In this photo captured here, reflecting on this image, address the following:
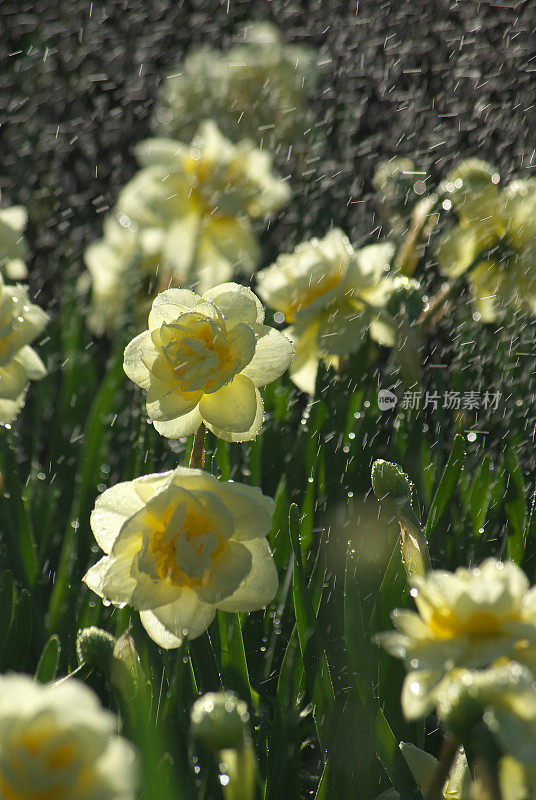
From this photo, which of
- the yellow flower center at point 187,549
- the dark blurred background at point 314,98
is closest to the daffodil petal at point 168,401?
the yellow flower center at point 187,549

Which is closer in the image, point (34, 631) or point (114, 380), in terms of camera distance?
point (34, 631)

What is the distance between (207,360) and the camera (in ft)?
1.95

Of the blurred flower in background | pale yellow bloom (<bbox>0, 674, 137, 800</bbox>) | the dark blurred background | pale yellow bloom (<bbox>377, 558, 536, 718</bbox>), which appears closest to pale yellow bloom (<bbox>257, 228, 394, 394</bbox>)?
pale yellow bloom (<bbox>377, 558, 536, 718</bbox>)

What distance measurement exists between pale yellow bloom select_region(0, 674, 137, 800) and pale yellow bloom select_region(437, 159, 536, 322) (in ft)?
2.79

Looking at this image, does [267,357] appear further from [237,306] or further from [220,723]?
[220,723]

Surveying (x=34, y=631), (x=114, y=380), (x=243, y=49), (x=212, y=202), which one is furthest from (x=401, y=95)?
(x=34, y=631)

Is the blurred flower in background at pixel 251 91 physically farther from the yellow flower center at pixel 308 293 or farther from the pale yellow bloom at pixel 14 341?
the pale yellow bloom at pixel 14 341

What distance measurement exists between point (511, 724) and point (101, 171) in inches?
126

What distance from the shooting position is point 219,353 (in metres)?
0.61

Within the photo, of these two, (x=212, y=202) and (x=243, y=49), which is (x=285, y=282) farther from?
(x=243, y=49)

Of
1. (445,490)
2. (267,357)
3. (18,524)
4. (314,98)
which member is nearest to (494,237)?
(445,490)

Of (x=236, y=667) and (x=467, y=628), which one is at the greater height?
(x=467, y=628)

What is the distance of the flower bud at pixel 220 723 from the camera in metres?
0.44

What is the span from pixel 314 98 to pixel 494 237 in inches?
66.7
